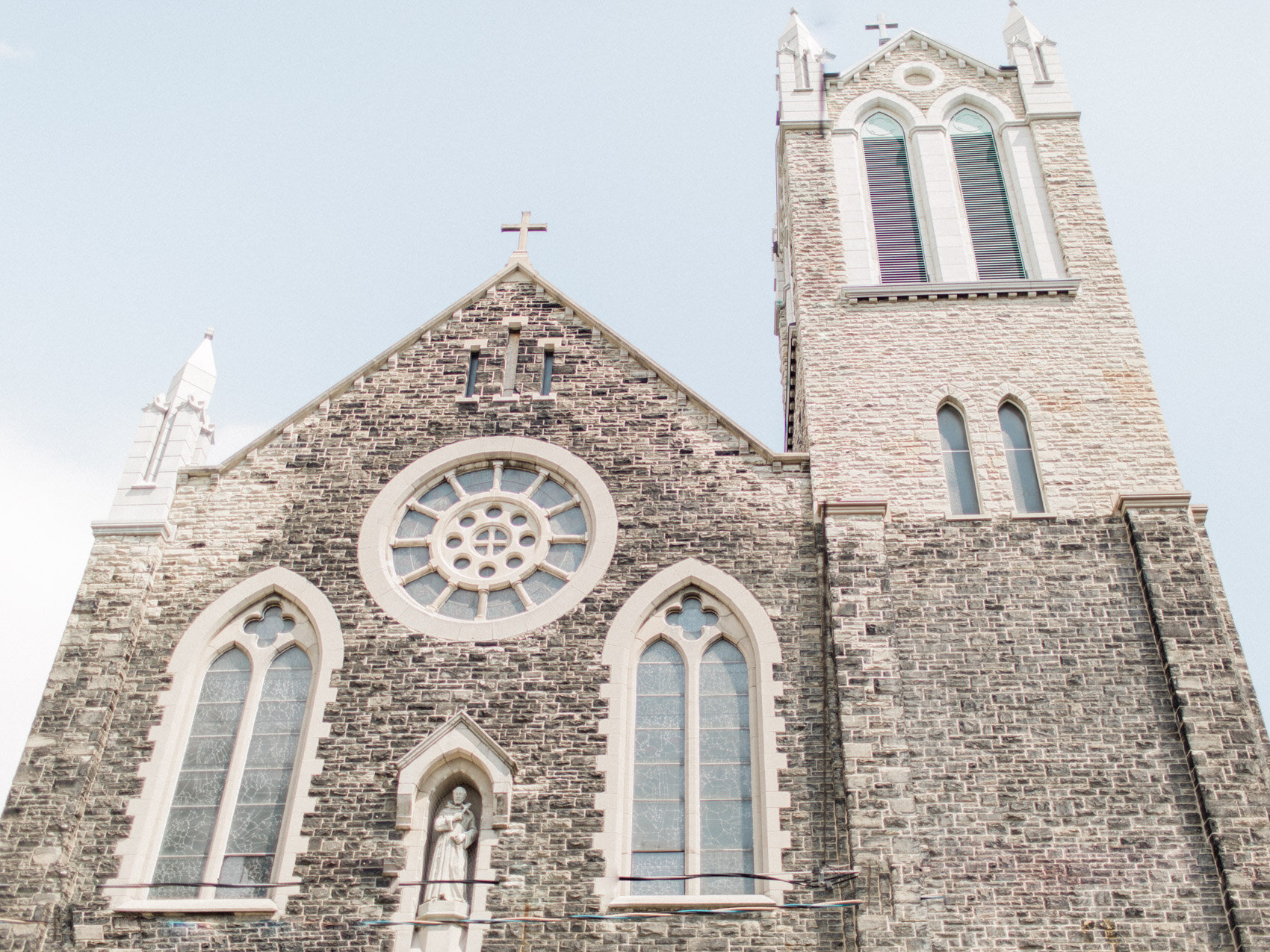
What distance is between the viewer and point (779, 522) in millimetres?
16281

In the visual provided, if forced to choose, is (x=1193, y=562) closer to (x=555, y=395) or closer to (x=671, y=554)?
(x=671, y=554)

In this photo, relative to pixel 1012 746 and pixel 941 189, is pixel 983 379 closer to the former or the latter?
pixel 941 189

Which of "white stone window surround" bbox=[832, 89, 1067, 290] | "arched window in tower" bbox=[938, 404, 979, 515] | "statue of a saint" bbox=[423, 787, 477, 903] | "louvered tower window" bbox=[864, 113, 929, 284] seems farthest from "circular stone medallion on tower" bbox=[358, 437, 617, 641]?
"louvered tower window" bbox=[864, 113, 929, 284]

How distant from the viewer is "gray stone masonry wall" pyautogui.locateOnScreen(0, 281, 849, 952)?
1341 centimetres

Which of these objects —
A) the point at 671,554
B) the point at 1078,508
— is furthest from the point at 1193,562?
the point at 671,554

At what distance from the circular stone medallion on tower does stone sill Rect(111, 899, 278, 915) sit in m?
3.56

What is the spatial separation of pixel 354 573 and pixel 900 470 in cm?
713

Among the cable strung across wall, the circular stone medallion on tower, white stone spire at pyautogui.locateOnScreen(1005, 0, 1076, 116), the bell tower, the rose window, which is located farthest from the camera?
white stone spire at pyautogui.locateOnScreen(1005, 0, 1076, 116)

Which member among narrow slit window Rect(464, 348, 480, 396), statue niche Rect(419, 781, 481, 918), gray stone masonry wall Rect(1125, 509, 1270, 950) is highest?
narrow slit window Rect(464, 348, 480, 396)

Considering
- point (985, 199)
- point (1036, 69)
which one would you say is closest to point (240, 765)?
point (985, 199)

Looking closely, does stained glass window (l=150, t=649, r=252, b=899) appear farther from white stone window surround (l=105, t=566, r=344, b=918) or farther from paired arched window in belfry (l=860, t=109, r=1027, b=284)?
paired arched window in belfry (l=860, t=109, r=1027, b=284)

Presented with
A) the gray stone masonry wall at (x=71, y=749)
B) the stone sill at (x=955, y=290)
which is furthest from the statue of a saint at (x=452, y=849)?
the stone sill at (x=955, y=290)

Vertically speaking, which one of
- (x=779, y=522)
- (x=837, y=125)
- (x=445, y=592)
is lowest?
(x=445, y=592)

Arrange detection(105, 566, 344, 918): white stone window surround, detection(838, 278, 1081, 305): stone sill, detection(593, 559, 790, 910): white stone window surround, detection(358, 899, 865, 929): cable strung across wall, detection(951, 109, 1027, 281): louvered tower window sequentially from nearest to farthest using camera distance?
detection(358, 899, 865, 929): cable strung across wall < detection(593, 559, 790, 910): white stone window surround < detection(105, 566, 344, 918): white stone window surround < detection(838, 278, 1081, 305): stone sill < detection(951, 109, 1027, 281): louvered tower window
